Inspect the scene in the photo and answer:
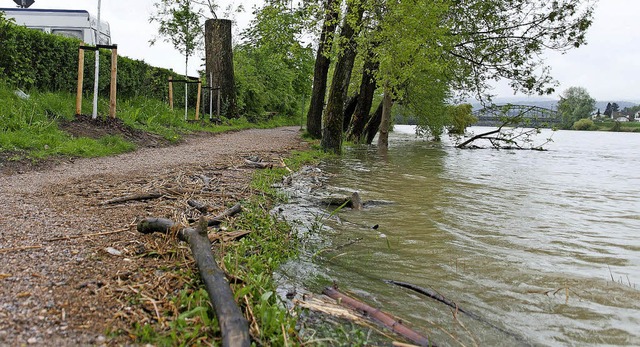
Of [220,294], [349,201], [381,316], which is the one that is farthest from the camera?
[349,201]

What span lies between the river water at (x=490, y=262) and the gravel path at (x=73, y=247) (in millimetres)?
1280

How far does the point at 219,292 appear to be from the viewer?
2.45 metres

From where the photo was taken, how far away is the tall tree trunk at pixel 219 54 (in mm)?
22234

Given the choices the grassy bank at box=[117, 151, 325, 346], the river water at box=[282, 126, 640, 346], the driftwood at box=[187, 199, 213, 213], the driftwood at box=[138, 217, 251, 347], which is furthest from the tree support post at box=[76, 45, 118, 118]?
the driftwood at box=[138, 217, 251, 347]

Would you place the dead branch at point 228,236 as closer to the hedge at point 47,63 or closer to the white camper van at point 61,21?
the hedge at point 47,63

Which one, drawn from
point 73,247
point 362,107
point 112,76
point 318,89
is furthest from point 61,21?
point 73,247

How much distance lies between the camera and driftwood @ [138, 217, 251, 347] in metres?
2.09

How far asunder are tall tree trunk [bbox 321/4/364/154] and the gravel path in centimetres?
732

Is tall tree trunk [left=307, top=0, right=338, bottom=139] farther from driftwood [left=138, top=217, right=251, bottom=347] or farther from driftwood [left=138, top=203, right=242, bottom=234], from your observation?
driftwood [left=138, top=217, right=251, bottom=347]

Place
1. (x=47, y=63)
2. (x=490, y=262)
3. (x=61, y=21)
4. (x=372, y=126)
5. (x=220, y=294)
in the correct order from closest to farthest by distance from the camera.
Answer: (x=220, y=294)
(x=490, y=262)
(x=47, y=63)
(x=61, y=21)
(x=372, y=126)

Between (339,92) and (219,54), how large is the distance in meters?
10.5

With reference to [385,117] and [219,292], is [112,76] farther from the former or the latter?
[385,117]

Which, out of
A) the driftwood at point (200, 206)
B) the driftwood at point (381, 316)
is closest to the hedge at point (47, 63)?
the driftwood at point (200, 206)

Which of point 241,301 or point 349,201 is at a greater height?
point 349,201
